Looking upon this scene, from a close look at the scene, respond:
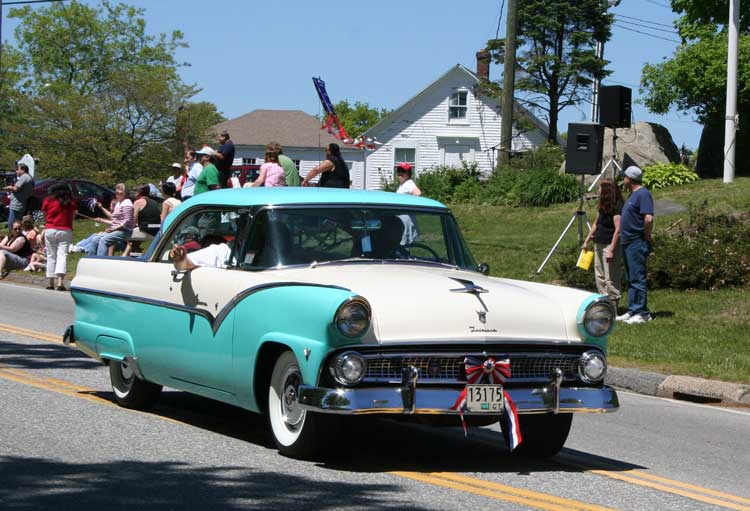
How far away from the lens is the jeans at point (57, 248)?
22.2 meters

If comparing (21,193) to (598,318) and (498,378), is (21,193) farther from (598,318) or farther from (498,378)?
(498,378)

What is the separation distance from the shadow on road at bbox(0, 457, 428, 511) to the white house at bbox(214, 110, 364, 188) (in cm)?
7232

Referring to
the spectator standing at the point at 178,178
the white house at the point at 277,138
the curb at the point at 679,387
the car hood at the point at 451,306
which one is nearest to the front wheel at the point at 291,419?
the car hood at the point at 451,306

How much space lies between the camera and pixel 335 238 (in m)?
8.24

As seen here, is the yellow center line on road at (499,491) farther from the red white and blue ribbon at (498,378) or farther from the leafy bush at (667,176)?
the leafy bush at (667,176)

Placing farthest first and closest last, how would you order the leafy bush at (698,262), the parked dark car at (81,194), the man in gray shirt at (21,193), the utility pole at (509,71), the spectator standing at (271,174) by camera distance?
the parked dark car at (81,194), the utility pole at (509,71), the man in gray shirt at (21,193), the leafy bush at (698,262), the spectator standing at (271,174)

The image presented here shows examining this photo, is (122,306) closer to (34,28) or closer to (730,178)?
(730,178)

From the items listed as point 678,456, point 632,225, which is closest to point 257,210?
point 678,456

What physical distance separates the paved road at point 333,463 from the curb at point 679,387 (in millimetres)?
1198

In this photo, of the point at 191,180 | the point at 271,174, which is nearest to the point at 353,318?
the point at 271,174

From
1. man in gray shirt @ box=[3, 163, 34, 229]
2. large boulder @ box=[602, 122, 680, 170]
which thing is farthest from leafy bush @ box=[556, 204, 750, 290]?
man in gray shirt @ box=[3, 163, 34, 229]

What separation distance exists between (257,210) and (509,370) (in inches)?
83.3

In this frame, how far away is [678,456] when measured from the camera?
847 cm

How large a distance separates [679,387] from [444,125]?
174 feet
